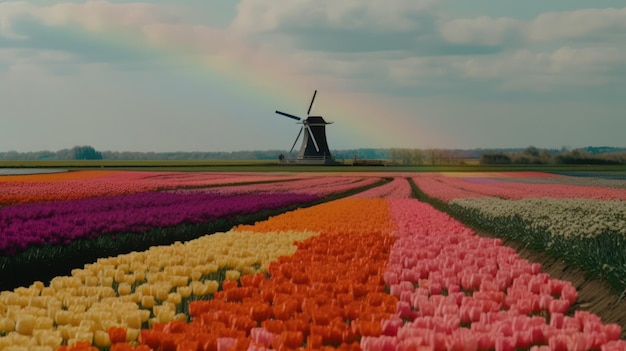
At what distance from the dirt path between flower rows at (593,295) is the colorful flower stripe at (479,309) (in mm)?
456

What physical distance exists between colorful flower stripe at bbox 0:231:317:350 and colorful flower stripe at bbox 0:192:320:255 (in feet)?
8.85

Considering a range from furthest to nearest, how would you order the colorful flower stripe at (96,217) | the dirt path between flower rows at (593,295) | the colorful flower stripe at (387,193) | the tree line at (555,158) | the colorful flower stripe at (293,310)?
the tree line at (555,158) < the colorful flower stripe at (387,193) < the colorful flower stripe at (96,217) < the dirt path between flower rows at (593,295) < the colorful flower stripe at (293,310)

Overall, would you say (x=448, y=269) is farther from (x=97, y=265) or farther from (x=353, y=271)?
(x=97, y=265)

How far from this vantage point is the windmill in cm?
9306

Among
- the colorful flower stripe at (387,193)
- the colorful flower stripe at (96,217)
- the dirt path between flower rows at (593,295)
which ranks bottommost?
the colorful flower stripe at (387,193)

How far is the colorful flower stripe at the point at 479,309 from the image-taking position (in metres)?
4.35

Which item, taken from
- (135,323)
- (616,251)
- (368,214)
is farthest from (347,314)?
(368,214)

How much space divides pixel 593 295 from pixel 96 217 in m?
9.63

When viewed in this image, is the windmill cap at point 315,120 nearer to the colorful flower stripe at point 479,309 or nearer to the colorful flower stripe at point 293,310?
the colorful flower stripe at point 479,309

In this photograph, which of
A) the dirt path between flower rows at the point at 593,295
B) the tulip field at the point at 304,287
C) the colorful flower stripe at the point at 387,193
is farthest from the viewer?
the colorful flower stripe at the point at 387,193

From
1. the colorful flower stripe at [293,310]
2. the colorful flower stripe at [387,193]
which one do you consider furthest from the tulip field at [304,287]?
the colorful flower stripe at [387,193]

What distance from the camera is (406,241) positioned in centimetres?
1023

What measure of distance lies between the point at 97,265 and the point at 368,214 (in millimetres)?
10128

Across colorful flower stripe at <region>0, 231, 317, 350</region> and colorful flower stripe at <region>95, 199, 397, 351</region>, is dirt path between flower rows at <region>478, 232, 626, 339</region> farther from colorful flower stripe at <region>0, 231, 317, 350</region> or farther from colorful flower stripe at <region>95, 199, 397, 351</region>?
colorful flower stripe at <region>0, 231, 317, 350</region>
